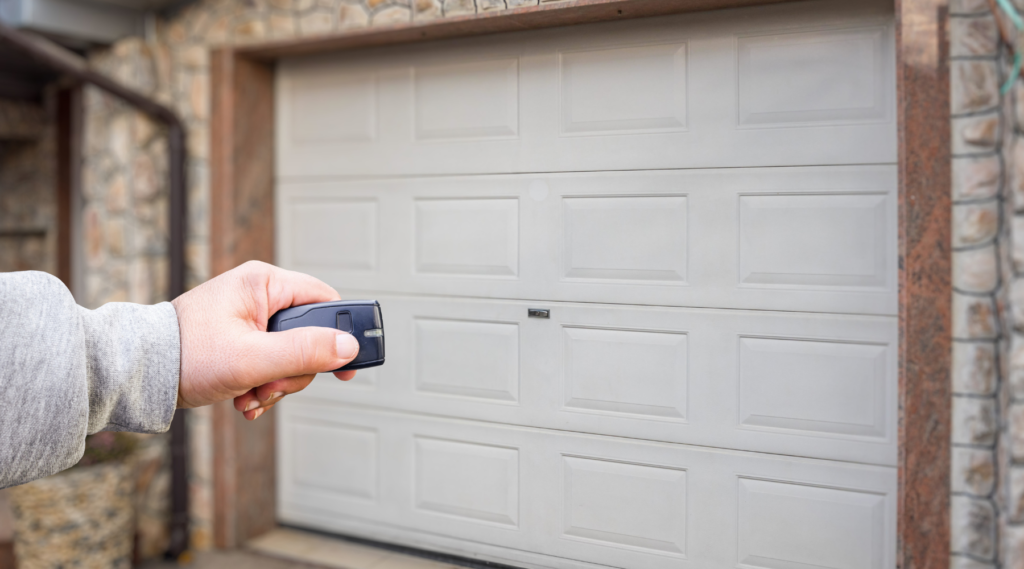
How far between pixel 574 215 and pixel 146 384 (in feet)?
8.01

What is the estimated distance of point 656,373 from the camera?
2.80 m

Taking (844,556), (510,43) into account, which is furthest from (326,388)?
(844,556)

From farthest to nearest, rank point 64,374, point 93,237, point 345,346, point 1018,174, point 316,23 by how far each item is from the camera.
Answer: point 93,237
point 316,23
point 1018,174
point 345,346
point 64,374

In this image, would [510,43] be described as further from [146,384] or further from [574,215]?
[146,384]

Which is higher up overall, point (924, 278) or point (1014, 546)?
point (924, 278)

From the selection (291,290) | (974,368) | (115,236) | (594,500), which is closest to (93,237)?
(115,236)

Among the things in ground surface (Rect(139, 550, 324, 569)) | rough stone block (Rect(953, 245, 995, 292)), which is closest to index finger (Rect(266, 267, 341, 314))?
rough stone block (Rect(953, 245, 995, 292))

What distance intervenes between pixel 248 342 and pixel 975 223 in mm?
2225

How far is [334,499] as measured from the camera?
3.55 metres

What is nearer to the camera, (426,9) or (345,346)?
(345,346)

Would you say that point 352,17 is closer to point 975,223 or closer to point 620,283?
point 620,283

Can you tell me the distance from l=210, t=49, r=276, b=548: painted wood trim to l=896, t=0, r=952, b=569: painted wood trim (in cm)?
272

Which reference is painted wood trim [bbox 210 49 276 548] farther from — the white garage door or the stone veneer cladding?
the stone veneer cladding

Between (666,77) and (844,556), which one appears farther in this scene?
(666,77)
